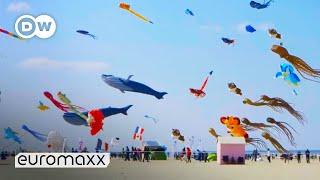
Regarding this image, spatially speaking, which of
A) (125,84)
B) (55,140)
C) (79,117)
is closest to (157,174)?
(125,84)

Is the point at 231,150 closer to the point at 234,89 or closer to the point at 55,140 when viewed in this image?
the point at 234,89

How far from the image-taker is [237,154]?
139 ft

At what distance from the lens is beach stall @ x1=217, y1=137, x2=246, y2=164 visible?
137ft

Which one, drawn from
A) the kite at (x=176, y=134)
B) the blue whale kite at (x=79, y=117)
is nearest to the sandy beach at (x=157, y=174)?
the blue whale kite at (x=79, y=117)

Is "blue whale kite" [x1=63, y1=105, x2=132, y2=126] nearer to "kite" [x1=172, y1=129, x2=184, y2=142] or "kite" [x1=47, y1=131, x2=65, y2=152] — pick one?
"kite" [x1=47, y1=131, x2=65, y2=152]

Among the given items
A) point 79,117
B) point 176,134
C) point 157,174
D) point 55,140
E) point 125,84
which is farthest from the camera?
point 176,134

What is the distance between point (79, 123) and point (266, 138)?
1816 centimetres

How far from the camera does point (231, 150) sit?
42.3m

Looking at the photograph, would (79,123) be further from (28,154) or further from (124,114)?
(28,154)

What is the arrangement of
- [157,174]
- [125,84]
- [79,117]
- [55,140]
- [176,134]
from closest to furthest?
[157,174]
[125,84]
[79,117]
[55,140]
[176,134]

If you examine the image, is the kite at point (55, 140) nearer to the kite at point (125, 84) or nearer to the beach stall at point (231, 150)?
the kite at point (125, 84)

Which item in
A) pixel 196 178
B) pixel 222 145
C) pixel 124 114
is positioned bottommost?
pixel 196 178

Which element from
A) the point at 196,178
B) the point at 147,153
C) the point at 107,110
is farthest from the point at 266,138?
the point at 196,178

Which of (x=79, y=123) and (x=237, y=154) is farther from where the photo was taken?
(x=79, y=123)
